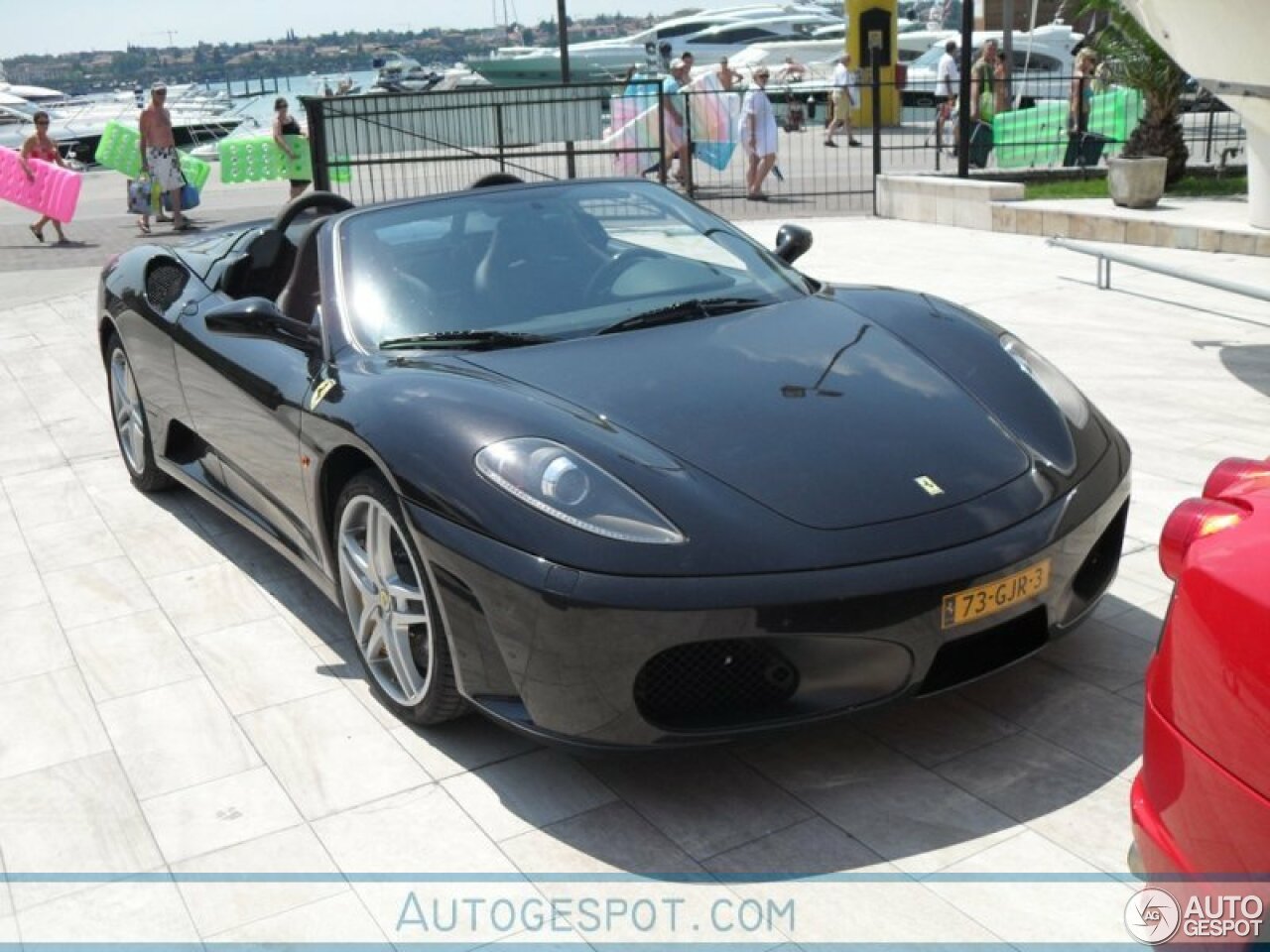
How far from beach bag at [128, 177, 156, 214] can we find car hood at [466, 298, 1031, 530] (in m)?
15.1

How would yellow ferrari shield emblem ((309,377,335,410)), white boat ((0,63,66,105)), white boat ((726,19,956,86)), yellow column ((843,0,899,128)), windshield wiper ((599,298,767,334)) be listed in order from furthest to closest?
white boat ((0,63,66,105)) < white boat ((726,19,956,86)) < yellow column ((843,0,899,128)) < windshield wiper ((599,298,767,334)) < yellow ferrari shield emblem ((309,377,335,410))

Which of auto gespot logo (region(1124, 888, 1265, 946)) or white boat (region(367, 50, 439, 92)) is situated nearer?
auto gespot logo (region(1124, 888, 1265, 946))

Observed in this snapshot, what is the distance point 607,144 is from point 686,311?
13.9 m

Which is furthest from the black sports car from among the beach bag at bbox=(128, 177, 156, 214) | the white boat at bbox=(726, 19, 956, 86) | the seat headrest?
the white boat at bbox=(726, 19, 956, 86)

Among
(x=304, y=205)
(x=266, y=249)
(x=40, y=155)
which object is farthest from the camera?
(x=40, y=155)

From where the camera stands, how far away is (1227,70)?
7738 mm

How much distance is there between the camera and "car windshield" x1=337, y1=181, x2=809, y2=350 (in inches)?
176

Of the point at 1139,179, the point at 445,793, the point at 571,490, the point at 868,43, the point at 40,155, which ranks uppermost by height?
the point at 868,43

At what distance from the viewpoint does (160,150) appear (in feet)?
58.2

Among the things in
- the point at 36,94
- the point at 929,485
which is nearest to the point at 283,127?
the point at 929,485

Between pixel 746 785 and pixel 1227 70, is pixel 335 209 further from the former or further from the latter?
pixel 1227 70

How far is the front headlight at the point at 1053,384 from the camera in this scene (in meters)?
4.10

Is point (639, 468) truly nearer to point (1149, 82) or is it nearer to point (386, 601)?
point (386, 601)

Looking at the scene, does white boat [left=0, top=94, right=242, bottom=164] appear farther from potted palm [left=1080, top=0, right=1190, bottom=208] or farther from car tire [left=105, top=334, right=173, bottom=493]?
car tire [left=105, top=334, right=173, bottom=493]
